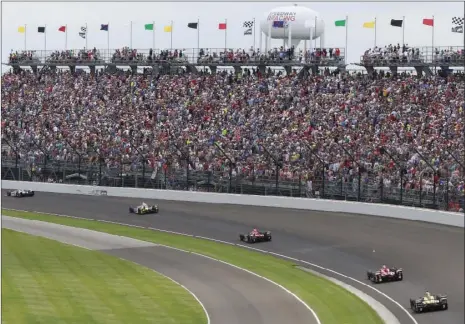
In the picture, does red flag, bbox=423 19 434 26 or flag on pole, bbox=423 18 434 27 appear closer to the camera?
flag on pole, bbox=423 18 434 27

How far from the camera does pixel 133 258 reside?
121ft

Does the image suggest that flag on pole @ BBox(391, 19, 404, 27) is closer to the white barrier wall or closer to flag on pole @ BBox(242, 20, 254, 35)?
flag on pole @ BBox(242, 20, 254, 35)

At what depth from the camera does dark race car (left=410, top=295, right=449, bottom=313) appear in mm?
23391

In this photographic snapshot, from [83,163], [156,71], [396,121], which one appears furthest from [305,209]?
[156,71]

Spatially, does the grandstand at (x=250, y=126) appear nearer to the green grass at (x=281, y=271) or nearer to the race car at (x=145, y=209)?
the race car at (x=145, y=209)

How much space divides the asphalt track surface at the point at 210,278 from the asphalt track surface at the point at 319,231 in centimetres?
279

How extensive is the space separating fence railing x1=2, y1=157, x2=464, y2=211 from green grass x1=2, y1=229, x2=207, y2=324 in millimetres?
10604

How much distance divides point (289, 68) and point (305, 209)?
17.6m

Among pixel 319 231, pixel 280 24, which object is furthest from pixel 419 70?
pixel 319 231

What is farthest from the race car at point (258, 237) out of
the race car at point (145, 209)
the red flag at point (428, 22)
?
the red flag at point (428, 22)

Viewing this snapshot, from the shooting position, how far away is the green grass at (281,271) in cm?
2594

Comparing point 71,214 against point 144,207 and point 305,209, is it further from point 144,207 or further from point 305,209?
point 305,209

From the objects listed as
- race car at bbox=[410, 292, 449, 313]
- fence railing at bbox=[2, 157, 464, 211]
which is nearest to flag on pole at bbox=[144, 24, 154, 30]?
fence railing at bbox=[2, 157, 464, 211]

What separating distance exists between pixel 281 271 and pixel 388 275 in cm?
561
